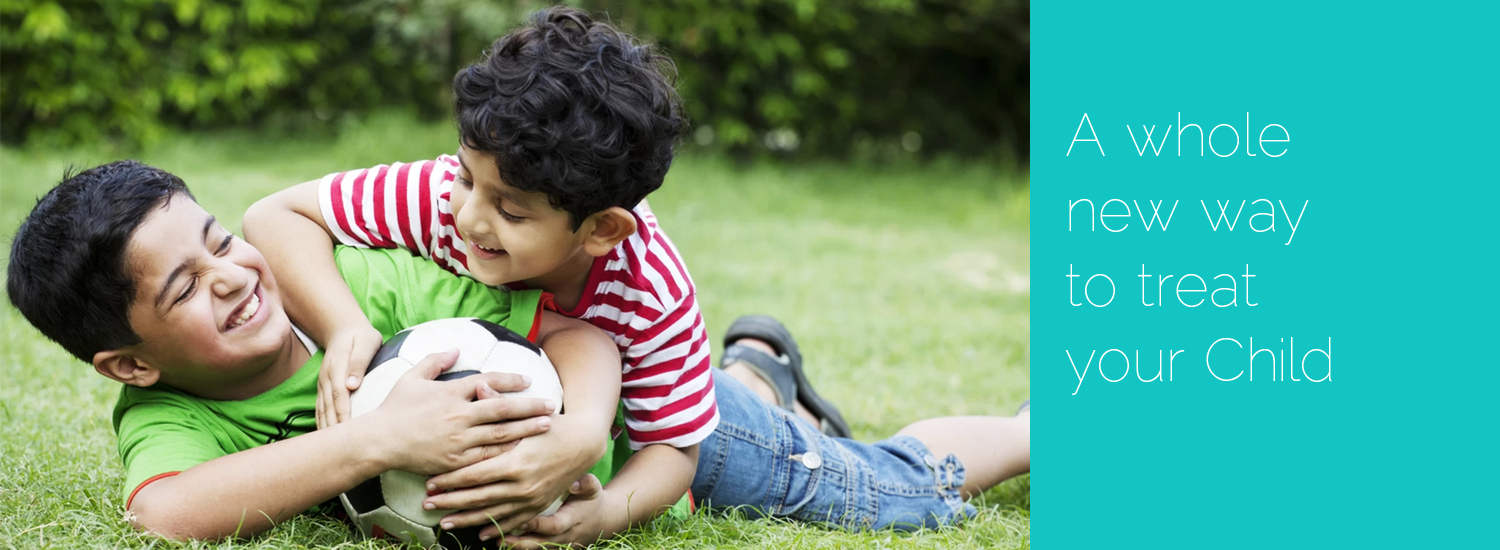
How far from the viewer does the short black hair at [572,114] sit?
83.6 inches

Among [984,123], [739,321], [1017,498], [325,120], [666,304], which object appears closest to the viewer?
[666,304]

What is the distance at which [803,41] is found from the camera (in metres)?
11.2

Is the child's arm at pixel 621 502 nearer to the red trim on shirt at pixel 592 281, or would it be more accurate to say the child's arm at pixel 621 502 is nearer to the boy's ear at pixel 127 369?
the red trim on shirt at pixel 592 281

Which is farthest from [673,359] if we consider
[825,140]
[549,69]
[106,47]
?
[825,140]

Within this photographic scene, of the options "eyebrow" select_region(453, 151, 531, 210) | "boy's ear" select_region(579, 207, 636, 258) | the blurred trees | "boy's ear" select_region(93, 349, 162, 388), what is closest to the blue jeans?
"boy's ear" select_region(579, 207, 636, 258)

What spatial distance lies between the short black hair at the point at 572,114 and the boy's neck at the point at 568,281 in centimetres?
15

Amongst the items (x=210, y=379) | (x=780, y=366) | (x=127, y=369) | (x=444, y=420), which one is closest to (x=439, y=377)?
(x=444, y=420)

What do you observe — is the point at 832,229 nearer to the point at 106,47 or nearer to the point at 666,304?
the point at 106,47

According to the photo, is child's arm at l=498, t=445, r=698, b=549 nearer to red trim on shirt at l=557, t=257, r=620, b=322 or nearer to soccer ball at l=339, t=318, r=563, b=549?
soccer ball at l=339, t=318, r=563, b=549

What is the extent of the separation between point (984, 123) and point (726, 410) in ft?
36.4

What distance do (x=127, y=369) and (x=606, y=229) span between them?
881mm

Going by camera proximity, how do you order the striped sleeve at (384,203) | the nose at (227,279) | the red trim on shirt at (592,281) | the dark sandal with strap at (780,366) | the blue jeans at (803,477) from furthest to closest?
1. the dark sandal with strap at (780,366)
2. the blue jeans at (803,477)
3. the striped sleeve at (384,203)
4. the red trim on shirt at (592,281)
5. the nose at (227,279)

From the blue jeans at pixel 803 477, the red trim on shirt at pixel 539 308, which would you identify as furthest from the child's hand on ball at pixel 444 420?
the blue jeans at pixel 803 477

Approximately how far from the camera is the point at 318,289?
230 cm
